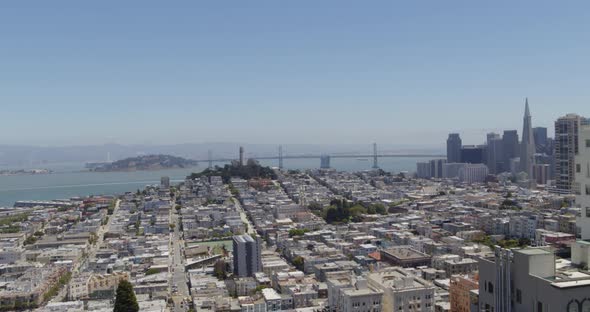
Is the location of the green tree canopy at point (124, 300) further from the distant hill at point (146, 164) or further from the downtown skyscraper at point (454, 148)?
the distant hill at point (146, 164)

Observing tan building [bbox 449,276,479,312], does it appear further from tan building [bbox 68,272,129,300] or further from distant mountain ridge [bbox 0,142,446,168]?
distant mountain ridge [bbox 0,142,446,168]

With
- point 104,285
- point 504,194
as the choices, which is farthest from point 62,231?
point 504,194

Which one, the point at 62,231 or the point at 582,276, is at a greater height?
the point at 582,276

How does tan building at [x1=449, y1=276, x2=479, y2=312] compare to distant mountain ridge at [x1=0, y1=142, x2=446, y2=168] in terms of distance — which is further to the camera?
distant mountain ridge at [x1=0, y1=142, x2=446, y2=168]

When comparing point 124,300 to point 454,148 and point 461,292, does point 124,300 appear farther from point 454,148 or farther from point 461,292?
point 454,148

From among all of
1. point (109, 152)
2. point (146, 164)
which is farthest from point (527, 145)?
point (109, 152)

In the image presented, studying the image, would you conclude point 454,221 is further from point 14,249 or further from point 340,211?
point 14,249

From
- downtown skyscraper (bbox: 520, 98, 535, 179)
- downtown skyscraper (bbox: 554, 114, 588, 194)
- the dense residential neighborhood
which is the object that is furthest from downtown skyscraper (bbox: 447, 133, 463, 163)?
downtown skyscraper (bbox: 554, 114, 588, 194)

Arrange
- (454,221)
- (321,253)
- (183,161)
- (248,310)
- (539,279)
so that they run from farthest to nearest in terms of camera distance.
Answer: (183,161) → (454,221) → (321,253) → (248,310) → (539,279)

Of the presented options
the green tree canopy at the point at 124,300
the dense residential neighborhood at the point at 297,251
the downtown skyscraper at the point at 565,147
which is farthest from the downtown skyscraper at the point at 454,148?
the green tree canopy at the point at 124,300
